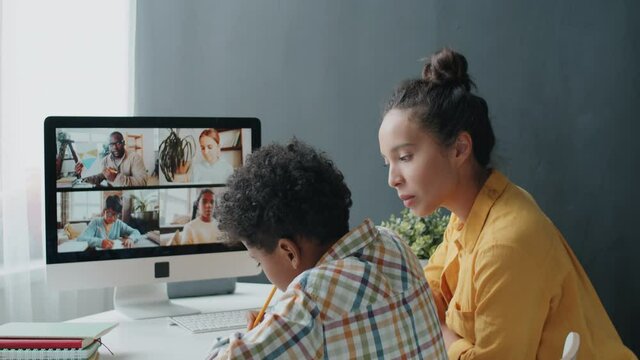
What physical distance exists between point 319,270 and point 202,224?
0.99 meters

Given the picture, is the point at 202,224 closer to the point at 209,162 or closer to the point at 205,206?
the point at 205,206

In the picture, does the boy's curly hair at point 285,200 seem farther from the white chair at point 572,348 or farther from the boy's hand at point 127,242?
the boy's hand at point 127,242

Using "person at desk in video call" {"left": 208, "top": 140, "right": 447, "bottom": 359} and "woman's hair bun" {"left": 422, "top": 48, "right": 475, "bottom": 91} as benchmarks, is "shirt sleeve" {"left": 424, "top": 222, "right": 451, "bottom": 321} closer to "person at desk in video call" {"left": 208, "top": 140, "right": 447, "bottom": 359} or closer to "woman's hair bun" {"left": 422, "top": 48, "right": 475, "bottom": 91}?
"woman's hair bun" {"left": 422, "top": 48, "right": 475, "bottom": 91}

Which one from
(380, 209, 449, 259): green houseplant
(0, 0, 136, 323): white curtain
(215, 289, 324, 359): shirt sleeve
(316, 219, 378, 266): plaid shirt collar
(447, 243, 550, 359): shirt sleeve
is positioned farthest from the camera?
(0, 0, 136, 323): white curtain

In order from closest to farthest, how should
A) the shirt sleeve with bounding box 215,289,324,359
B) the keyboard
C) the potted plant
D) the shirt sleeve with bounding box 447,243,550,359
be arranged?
1. the shirt sleeve with bounding box 215,289,324,359
2. the shirt sleeve with bounding box 447,243,550,359
3. the keyboard
4. the potted plant

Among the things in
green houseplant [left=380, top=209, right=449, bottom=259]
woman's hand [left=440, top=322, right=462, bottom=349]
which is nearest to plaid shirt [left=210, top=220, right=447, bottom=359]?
woman's hand [left=440, top=322, right=462, bottom=349]

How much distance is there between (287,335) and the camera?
101cm

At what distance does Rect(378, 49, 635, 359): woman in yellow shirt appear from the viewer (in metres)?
1.47

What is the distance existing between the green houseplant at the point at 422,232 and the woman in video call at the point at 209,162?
0.54 metres

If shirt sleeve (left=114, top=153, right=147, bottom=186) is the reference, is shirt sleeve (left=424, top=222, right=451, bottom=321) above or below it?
below

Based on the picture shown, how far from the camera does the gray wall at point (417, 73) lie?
235 cm

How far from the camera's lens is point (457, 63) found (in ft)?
5.66

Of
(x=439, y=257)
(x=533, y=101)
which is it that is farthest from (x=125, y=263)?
(x=533, y=101)

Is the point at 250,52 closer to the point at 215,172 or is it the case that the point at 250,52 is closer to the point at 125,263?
the point at 215,172
